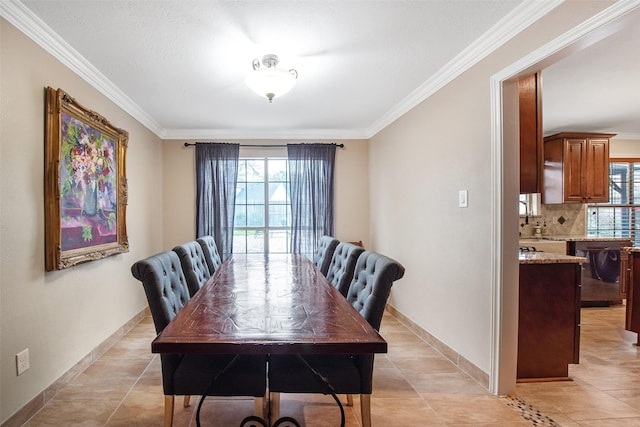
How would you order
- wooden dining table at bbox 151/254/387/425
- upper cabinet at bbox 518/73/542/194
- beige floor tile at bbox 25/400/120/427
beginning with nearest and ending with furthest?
wooden dining table at bbox 151/254/387/425 → beige floor tile at bbox 25/400/120/427 → upper cabinet at bbox 518/73/542/194

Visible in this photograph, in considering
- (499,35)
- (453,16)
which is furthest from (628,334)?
(453,16)

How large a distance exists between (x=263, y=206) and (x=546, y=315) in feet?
11.4


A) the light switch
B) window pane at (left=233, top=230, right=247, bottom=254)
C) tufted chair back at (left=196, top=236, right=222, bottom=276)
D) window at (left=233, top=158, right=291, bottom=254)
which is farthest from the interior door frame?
window pane at (left=233, top=230, right=247, bottom=254)

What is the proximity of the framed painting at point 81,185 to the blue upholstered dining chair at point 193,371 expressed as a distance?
1.05 meters

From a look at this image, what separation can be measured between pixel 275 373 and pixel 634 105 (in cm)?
466

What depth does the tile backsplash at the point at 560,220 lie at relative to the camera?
495cm

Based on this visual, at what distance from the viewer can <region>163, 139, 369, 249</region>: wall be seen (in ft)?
14.9

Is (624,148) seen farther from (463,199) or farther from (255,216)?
(255,216)

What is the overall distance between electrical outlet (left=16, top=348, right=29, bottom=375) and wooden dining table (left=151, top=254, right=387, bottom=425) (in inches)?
40.9

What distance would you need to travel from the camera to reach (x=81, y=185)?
2.51m

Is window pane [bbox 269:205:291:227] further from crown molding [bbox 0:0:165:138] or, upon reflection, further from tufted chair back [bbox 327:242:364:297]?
tufted chair back [bbox 327:242:364:297]

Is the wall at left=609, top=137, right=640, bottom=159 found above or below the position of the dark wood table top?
above

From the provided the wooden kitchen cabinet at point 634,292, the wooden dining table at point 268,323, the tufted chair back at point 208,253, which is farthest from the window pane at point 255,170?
the wooden kitchen cabinet at point 634,292

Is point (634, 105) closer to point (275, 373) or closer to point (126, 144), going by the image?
point (275, 373)
